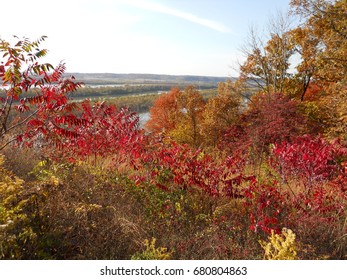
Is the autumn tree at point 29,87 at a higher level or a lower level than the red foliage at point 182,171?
higher

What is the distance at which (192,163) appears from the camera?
558 cm

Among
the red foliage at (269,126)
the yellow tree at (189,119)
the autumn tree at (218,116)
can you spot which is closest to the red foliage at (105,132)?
the red foliage at (269,126)

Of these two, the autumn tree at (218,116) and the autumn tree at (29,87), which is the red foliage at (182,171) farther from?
the autumn tree at (218,116)

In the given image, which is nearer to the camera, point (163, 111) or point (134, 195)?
point (134, 195)

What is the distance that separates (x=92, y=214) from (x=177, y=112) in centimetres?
2637

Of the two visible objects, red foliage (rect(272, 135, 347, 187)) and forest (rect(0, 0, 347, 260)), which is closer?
forest (rect(0, 0, 347, 260))

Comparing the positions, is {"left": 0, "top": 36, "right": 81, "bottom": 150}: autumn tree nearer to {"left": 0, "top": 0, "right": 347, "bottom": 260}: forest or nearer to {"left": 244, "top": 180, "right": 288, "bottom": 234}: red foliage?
{"left": 0, "top": 0, "right": 347, "bottom": 260}: forest

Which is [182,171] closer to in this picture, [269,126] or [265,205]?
[265,205]

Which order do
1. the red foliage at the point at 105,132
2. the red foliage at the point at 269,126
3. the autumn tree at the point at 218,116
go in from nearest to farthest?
the red foliage at the point at 105,132
the red foliage at the point at 269,126
the autumn tree at the point at 218,116

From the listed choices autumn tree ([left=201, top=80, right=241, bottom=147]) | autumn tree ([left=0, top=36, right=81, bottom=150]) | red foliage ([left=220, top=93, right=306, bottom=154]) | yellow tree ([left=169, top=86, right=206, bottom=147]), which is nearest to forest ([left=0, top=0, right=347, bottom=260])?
autumn tree ([left=0, top=36, right=81, bottom=150])

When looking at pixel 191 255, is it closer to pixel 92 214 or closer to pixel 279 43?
pixel 92 214

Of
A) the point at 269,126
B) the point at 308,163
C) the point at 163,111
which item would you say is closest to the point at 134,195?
the point at 308,163

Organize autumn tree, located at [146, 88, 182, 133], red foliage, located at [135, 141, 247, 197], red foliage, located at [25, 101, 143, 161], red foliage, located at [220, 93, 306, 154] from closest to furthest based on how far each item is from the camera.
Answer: red foliage, located at [135, 141, 247, 197] < red foliage, located at [25, 101, 143, 161] < red foliage, located at [220, 93, 306, 154] < autumn tree, located at [146, 88, 182, 133]

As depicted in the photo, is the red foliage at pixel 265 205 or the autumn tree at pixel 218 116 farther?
the autumn tree at pixel 218 116
